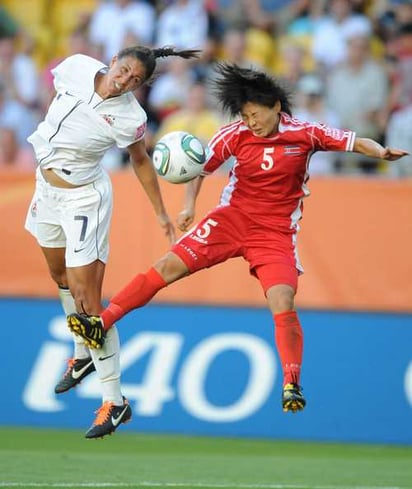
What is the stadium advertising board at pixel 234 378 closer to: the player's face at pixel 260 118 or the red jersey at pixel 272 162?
the red jersey at pixel 272 162

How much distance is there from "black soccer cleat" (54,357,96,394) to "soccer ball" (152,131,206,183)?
1.56 metres

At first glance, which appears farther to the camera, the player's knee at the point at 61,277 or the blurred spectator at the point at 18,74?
the blurred spectator at the point at 18,74

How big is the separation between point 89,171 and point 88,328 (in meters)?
1.12

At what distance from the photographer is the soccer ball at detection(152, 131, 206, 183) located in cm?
891

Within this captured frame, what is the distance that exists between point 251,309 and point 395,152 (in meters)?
4.45

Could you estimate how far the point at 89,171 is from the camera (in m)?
9.02

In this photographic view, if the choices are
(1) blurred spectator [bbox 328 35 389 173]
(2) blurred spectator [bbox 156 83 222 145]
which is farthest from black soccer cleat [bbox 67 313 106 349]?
(1) blurred spectator [bbox 328 35 389 173]

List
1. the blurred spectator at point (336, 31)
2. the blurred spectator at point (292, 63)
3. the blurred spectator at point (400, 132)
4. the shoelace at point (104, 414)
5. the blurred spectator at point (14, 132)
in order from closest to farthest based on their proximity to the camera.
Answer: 1. the shoelace at point (104, 414)
2. the blurred spectator at point (400, 132)
3. the blurred spectator at point (14, 132)
4. the blurred spectator at point (292, 63)
5. the blurred spectator at point (336, 31)

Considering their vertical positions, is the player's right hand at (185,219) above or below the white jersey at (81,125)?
below

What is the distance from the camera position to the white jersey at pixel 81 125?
8852mm

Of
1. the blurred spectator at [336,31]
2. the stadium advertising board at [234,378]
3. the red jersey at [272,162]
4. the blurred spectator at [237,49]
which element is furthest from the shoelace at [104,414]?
the blurred spectator at [336,31]

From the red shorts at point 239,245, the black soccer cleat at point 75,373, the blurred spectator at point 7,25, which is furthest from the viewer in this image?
the blurred spectator at point 7,25

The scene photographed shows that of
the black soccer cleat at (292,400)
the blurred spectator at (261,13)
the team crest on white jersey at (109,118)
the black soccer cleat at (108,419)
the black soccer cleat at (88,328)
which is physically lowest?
the black soccer cleat at (108,419)

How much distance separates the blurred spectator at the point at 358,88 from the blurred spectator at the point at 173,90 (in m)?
1.68
